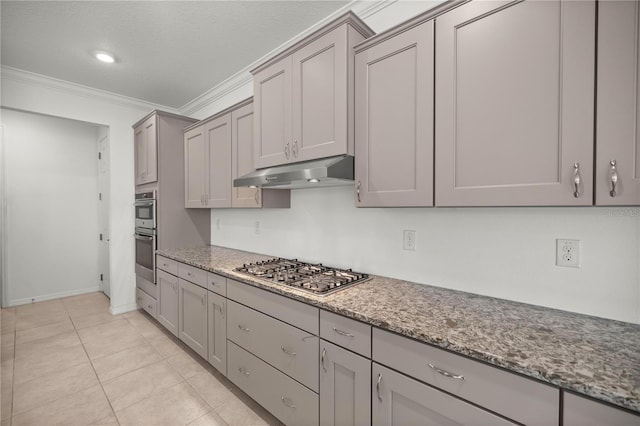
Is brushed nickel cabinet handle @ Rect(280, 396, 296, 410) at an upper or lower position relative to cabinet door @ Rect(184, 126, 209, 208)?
lower

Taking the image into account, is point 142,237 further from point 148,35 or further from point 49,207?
point 148,35

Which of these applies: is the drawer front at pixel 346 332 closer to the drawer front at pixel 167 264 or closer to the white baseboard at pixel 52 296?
the drawer front at pixel 167 264

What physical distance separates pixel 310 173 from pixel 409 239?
2.43 ft

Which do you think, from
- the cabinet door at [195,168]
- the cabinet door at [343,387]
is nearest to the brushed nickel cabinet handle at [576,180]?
the cabinet door at [343,387]

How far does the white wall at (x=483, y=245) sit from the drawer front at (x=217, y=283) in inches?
25.8

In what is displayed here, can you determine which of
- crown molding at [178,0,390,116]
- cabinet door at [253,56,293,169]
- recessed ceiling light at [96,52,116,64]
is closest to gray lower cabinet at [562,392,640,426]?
cabinet door at [253,56,293,169]

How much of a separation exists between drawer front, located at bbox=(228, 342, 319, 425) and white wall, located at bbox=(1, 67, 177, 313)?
247cm

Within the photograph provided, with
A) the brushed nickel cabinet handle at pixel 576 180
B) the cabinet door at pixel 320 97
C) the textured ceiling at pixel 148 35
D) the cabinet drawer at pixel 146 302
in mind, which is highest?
the textured ceiling at pixel 148 35

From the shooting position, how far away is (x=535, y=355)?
885mm

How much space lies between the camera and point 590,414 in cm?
76

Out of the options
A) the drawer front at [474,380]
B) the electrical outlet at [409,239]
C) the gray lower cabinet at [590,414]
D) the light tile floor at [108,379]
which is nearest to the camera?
the gray lower cabinet at [590,414]

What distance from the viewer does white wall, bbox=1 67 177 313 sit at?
10.4 feet

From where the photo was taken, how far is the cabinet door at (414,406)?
95 cm

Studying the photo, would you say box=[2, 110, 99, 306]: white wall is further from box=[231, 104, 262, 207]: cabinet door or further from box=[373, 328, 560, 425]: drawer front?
box=[373, 328, 560, 425]: drawer front
